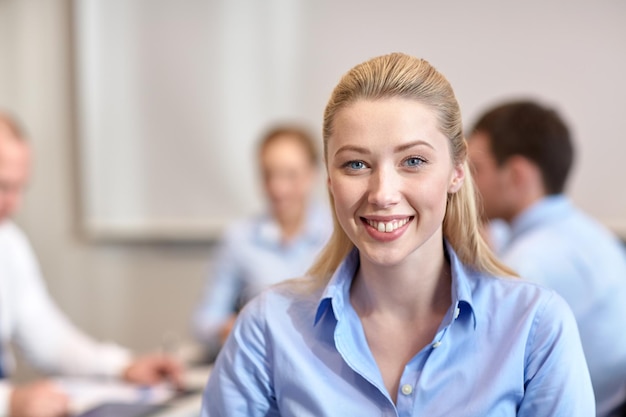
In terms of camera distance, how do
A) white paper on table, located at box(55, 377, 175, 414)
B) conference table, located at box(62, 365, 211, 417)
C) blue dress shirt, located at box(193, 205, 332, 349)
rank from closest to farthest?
conference table, located at box(62, 365, 211, 417) → white paper on table, located at box(55, 377, 175, 414) → blue dress shirt, located at box(193, 205, 332, 349)

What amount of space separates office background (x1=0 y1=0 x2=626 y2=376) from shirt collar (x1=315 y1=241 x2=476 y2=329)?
2238 mm

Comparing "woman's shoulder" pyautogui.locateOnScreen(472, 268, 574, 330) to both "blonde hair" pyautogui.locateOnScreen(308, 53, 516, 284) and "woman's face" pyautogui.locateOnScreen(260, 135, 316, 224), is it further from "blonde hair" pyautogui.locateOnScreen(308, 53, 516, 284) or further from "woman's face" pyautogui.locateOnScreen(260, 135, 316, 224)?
"woman's face" pyautogui.locateOnScreen(260, 135, 316, 224)

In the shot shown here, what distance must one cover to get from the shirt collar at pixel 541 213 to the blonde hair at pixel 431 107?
0.81 metres

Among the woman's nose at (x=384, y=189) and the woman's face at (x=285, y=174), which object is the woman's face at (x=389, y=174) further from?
the woman's face at (x=285, y=174)

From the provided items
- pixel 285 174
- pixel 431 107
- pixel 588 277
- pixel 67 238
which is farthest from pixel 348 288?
pixel 67 238

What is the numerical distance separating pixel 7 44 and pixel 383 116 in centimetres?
350

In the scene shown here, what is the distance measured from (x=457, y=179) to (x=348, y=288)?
26 cm

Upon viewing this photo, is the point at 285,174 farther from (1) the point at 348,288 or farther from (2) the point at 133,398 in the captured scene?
(1) the point at 348,288

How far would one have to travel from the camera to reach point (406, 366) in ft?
4.28

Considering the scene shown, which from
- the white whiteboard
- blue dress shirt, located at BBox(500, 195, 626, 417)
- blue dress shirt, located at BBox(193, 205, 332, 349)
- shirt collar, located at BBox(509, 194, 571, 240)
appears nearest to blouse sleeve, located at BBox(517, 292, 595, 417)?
blue dress shirt, located at BBox(500, 195, 626, 417)

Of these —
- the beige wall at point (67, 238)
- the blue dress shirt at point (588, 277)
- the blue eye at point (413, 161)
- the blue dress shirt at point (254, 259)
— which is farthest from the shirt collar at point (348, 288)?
the beige wall at point (67, 238)

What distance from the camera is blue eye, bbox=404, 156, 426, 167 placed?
125cm

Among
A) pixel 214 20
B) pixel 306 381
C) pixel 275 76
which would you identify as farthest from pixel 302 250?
pixel 306 381

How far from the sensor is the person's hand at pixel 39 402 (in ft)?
6.31
